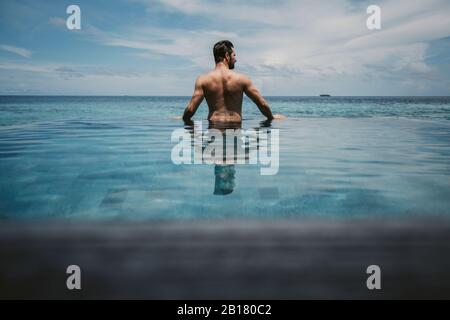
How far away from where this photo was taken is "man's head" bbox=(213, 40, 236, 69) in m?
6.21

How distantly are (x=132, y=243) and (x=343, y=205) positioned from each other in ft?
5.16

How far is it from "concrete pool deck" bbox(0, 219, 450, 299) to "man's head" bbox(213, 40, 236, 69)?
4.57 meters

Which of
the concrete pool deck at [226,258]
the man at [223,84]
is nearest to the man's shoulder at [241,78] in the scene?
the man at [223,84]

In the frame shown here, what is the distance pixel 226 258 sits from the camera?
177 centimetres

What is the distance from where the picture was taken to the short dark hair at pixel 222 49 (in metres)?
6.20

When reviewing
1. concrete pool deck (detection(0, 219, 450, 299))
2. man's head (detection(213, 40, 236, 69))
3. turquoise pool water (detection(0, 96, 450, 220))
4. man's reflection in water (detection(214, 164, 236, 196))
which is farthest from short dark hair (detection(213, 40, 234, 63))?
concrete pool deck (detection(0, 219, 450, 299))

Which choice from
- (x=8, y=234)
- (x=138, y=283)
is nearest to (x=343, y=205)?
(x=138, y=283)

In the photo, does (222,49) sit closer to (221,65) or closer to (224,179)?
(221,65)

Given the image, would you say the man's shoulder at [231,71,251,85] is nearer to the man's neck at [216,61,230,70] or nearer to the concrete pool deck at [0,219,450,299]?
the man's neck at [216,61,230,70]

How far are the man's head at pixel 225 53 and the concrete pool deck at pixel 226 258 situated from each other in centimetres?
457

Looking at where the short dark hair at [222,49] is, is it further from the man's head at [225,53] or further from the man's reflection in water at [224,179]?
the man's reflection in water at [224,179]

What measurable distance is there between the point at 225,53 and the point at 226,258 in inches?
200

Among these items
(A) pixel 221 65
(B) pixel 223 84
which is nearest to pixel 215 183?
(B) pixel 223 84
